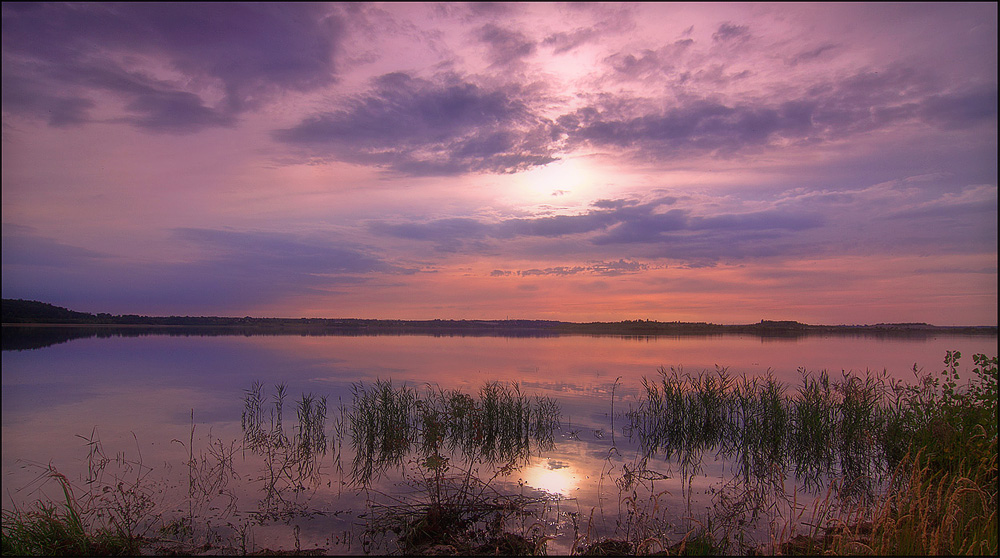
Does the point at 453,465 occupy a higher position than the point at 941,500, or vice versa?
the point at 941,500

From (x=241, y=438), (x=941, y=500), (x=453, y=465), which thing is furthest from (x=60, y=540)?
(x=941, y=500)

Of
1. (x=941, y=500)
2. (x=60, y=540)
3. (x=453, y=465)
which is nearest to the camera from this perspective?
(x=60, y=540)

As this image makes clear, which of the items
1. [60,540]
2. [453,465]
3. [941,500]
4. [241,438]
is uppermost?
[941,500]

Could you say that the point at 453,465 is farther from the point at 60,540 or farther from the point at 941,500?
the point at 941,500

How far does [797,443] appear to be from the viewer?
13.3 m

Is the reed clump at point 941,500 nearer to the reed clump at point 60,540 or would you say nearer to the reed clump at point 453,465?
the reed clump at point 453,465

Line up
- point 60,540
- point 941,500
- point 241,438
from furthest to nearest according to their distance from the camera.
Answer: point 241,438
point 941,500
point 60,540

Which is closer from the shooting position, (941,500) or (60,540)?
(60,540)

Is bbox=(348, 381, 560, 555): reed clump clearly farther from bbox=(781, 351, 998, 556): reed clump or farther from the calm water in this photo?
bbox=(781, 351, 998, 556): reed clump

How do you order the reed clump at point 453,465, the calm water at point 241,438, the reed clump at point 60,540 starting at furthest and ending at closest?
the calm water at point 241,438, the reed clump at point 453,465, the reed clump at point 60,540

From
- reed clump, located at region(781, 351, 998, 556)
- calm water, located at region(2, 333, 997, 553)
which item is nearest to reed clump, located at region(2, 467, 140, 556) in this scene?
calm water, located at region(2, 333, 997, 553)

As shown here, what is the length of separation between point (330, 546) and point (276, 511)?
1.99 meters

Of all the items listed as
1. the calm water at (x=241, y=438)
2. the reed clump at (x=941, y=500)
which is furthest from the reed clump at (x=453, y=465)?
the reed clump at (x=941, y=500)

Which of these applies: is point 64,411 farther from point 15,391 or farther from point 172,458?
point 172,458
